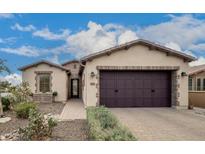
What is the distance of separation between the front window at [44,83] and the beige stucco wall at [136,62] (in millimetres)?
6905

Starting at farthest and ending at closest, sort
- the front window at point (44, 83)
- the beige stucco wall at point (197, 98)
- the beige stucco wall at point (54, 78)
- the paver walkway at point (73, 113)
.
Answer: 1. the front window at point (44, 83)
2. the beige stucco wall at point (54, 78)
3. the beige stucco wall at point (197, 98)
4. the paver walkway at point (73, 113)

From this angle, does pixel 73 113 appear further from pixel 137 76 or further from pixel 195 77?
pixel 195 77

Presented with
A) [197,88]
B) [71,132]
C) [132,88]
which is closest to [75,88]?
[132,88]

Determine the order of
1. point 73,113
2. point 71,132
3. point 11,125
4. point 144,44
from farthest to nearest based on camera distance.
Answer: point 144,44
point 73,113
point 11,125
point 71,132

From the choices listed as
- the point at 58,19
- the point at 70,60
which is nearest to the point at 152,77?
the point at 58,19

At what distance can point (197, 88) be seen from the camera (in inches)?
789

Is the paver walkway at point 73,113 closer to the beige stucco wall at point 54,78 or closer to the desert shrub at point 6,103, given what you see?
the desert shrub at point 6,103

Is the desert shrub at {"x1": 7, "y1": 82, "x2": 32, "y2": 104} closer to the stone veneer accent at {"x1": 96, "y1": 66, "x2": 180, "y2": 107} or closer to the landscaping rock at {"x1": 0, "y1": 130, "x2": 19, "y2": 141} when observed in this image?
the stone veneer accent at {"x1": 96, "y1": 66, "x2": 180, "y2": 107}

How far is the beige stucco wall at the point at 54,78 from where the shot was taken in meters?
23.3

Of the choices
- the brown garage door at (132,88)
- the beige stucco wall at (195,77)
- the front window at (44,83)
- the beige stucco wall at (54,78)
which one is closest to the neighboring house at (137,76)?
the brown garage door at (132,88)

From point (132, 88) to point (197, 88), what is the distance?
5.05m

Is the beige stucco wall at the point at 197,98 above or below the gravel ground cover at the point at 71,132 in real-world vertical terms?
above
